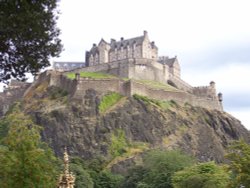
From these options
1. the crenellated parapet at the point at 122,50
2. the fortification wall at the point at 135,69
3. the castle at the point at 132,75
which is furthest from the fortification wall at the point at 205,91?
the crenellated parapet at the point at 122,50

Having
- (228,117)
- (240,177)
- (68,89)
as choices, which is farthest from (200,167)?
(228,117)

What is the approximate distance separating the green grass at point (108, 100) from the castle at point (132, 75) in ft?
3.39

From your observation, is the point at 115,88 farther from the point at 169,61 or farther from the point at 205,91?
the point at 169,61

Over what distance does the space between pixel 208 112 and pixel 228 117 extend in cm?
596

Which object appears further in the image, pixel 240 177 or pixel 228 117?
pixel 228 117

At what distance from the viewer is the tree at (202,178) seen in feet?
171

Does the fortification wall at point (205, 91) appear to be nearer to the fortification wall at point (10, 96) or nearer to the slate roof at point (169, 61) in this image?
the slate roof at point (169, 61)

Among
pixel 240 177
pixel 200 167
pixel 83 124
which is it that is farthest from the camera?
pixel 83 124

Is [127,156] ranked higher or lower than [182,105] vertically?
lower

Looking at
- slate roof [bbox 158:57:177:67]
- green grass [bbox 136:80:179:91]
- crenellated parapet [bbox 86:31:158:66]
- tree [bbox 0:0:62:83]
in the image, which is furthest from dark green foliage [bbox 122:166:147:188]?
slate roof [bbox 158:57:177:67]

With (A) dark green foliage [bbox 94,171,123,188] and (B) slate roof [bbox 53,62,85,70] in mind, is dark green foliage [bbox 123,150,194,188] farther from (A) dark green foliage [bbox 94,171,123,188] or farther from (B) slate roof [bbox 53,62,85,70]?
(B) slate roof [bbox 53,62,85,70]

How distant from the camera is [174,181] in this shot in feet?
187

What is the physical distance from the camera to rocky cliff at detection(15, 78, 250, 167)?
85625mm

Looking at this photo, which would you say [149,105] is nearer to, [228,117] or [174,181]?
[228,117]
